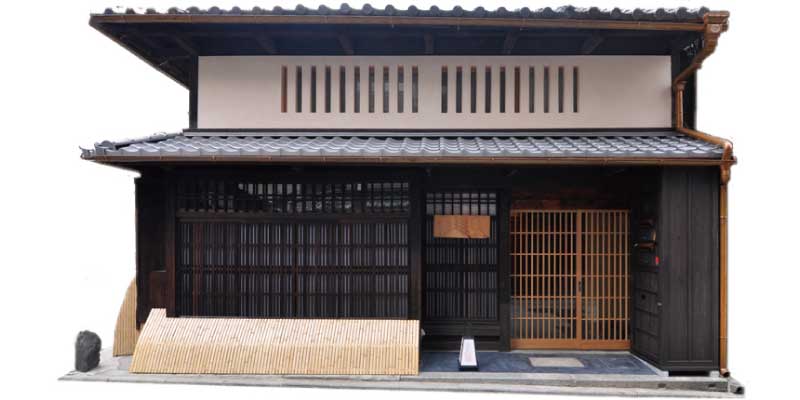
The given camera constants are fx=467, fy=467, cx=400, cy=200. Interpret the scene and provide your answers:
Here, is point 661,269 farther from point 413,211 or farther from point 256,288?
point 256,288

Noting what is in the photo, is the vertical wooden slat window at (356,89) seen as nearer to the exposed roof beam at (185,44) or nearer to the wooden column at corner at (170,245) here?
the exposed roof beam at (185,44)

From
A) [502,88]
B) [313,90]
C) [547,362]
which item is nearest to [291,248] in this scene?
[313,90]

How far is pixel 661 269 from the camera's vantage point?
24.1 ft

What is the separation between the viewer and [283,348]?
7.42 meters

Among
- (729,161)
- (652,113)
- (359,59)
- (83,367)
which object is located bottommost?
(83,367)

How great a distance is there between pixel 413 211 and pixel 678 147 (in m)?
4.27

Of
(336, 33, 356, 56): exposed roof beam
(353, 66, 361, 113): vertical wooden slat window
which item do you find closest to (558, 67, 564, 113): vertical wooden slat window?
(353, 66, 361, 113): vertical wooden slat window

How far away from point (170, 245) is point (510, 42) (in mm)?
6773

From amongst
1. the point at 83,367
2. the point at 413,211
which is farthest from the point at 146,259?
the point at 413,211

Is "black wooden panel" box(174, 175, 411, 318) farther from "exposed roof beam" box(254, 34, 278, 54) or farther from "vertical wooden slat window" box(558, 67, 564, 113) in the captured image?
"vertical wooden slat window" box(558, 67, 564, 113)

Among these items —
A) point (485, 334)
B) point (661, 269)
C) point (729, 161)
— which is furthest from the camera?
point (485, 334)

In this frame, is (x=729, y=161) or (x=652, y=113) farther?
(x=652, y=113)

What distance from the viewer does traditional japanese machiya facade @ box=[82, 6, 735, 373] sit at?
23.9ft

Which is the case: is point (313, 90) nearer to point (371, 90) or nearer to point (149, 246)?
point (371, 90)
